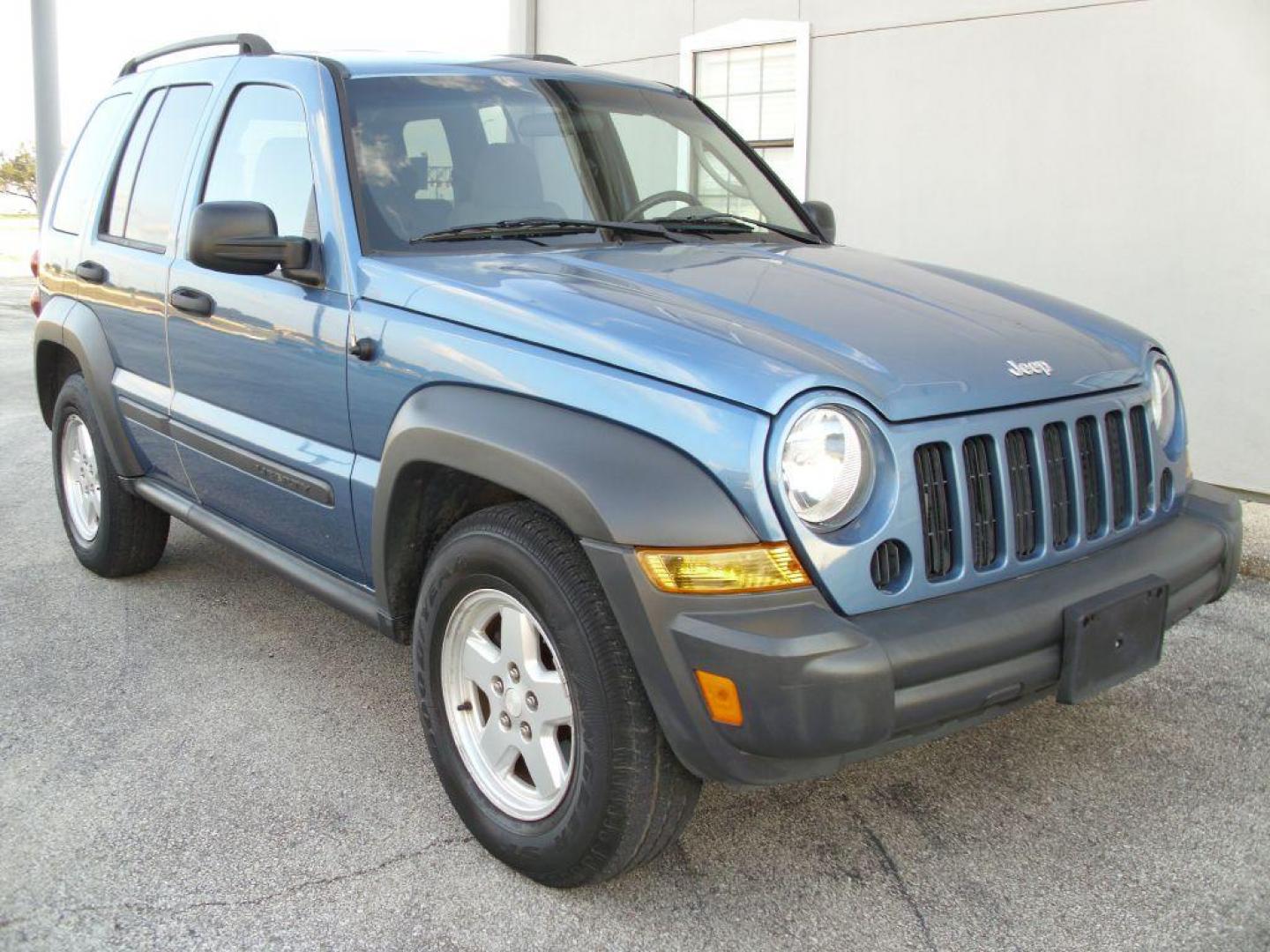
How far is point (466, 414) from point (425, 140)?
1086 millimetres

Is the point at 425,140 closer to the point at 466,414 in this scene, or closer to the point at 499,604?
the point at 466,414

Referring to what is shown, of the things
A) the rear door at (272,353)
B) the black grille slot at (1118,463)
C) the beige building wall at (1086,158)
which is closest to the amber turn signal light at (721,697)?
the black grille slot at (1118,463)

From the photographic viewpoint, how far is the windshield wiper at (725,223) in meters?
3.71

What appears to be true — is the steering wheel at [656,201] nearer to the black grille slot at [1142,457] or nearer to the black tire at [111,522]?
the black grille slot at [1142,457]

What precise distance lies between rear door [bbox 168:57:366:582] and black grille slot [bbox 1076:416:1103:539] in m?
1.78

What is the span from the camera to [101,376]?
4500mm

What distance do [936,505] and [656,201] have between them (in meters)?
1.67

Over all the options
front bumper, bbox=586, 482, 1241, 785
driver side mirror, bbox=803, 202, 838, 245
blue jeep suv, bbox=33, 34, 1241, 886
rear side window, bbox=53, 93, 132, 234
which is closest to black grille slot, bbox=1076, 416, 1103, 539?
blue jeep suv, bbox=33, 34, 1241, 886

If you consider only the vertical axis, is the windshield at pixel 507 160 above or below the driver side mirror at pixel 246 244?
above

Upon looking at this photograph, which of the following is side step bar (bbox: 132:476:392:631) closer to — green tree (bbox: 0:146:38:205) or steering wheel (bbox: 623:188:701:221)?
steering wheel (bbox: 623:188:701:221)

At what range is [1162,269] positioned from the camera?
6.58 meters

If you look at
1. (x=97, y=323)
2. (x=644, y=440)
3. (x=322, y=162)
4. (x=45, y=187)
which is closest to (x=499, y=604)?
(x=644, y=440)

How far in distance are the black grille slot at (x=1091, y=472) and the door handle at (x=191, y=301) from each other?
2.48 metres

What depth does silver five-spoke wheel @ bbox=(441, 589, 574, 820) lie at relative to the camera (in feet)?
9.00
